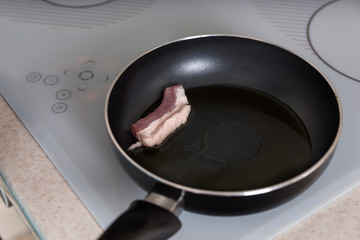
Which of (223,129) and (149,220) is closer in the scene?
(149,220)

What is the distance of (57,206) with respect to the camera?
559 millimetres

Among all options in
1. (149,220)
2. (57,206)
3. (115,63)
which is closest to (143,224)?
(149,220)

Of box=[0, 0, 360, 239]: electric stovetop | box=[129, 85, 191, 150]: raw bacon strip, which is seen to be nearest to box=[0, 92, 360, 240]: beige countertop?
box=[0, 0, 360, 239]: electric stovetop

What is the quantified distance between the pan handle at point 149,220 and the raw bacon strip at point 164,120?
0.14 metres

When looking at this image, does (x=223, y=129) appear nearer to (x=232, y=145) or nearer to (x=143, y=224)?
(x=232, y=145)

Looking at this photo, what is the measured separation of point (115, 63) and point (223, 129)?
10.0 inches

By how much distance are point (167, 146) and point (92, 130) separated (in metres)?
0.12

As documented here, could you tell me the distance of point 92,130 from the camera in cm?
65

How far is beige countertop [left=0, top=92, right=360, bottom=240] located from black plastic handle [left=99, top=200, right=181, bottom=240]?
11cm

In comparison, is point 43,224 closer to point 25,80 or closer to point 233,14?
point 25,80

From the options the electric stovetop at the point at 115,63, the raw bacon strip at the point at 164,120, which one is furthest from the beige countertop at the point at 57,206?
the raw bacon strip at the point at 164,120

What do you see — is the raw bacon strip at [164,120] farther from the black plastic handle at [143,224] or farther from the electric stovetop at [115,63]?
the black plastic handle at [143,224]

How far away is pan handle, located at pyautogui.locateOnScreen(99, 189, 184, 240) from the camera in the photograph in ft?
1.42

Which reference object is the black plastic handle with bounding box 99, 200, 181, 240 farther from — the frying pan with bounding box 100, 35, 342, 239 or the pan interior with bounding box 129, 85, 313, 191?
the pan interior with bounding box 129, 85, 313, 191
